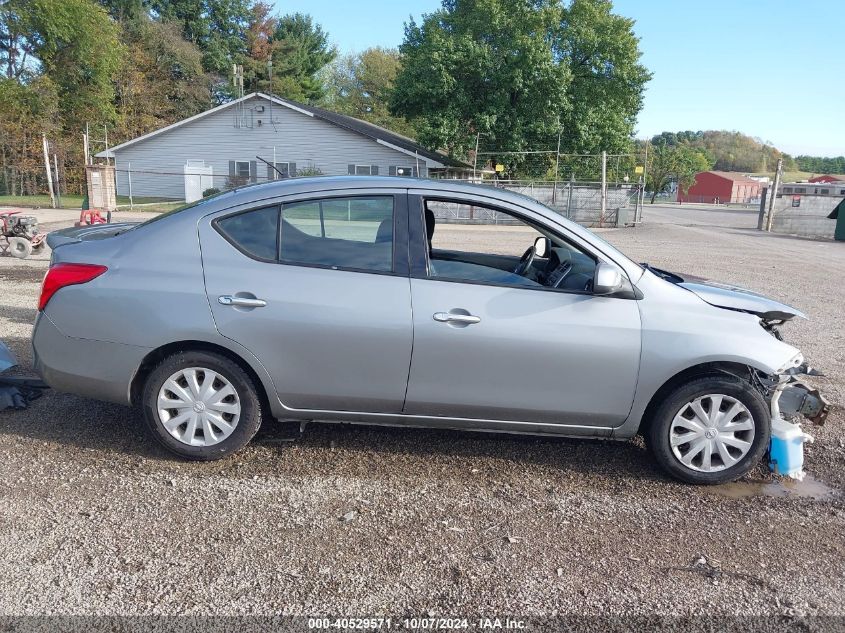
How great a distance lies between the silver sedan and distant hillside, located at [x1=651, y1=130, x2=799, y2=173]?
15358cm

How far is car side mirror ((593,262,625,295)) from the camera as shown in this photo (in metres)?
3.67

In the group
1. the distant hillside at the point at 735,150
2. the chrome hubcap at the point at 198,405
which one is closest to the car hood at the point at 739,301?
the chrome hubcap at the point at 198,405

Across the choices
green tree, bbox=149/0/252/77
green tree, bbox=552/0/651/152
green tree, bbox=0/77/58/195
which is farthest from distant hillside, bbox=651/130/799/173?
green tree, bbox=0/77/58/195

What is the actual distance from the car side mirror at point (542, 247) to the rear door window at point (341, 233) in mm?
1289

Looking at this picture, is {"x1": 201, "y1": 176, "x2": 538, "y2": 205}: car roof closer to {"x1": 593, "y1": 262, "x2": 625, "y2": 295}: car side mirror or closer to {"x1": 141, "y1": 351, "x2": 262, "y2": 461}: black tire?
{"x1": 593, "y1": 262, "x2": 625, "y2": 295}: car side mirror

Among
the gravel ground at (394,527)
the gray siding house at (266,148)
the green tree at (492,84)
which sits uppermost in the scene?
the green tree at (492,84)

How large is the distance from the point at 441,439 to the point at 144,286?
215 cm

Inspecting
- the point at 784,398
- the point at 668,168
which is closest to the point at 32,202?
the point at 784,398

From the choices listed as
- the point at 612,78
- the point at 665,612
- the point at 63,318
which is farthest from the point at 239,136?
the point at 665,612

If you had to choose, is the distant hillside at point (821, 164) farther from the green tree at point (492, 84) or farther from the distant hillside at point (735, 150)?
the green tree at point (492, 84)

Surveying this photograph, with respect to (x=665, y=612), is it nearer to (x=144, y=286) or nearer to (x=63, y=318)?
(x=144, y=286)

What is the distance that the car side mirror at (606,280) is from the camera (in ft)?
12.1

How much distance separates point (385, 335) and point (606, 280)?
50.9 inches

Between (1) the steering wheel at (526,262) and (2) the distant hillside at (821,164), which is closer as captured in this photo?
(1) the steering wheel at (526,262)
